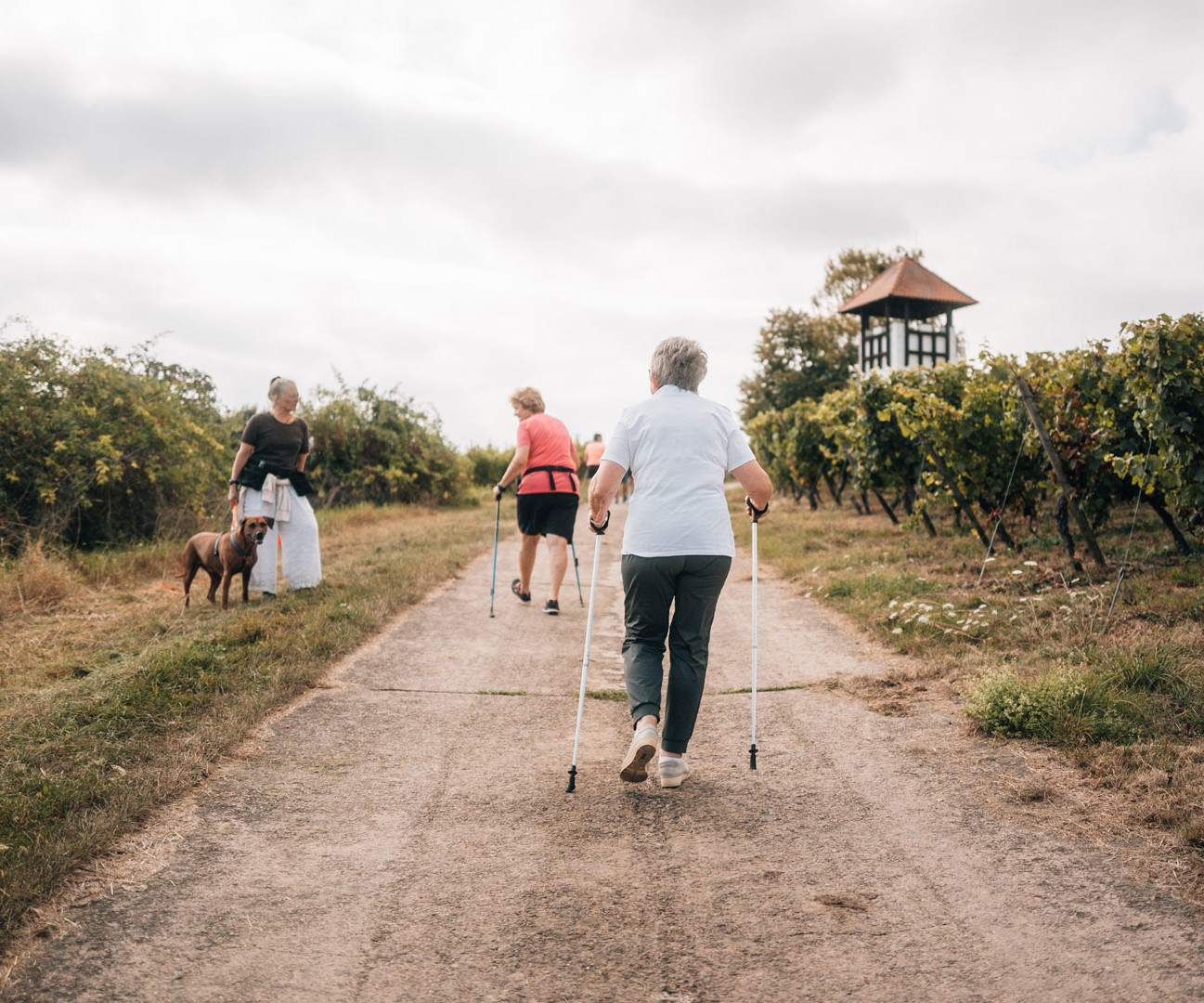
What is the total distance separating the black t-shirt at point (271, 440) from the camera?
7.89 meters

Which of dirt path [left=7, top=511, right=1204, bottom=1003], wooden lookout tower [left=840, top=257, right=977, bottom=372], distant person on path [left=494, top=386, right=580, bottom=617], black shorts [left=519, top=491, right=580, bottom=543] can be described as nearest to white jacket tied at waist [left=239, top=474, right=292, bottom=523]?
distant person on path [left=494, top=386, right=580, bottom=617]

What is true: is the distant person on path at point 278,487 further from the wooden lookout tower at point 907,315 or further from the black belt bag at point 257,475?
the wooden lookout tower at point 907,315

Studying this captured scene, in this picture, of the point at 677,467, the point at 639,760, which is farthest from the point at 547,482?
the point at 639,760

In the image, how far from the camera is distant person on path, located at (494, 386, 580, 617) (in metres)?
7.93

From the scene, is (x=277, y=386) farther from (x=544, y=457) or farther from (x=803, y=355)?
(x=803, y=355)

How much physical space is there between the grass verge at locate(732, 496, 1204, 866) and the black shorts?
2.59 m

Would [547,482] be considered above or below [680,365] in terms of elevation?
below

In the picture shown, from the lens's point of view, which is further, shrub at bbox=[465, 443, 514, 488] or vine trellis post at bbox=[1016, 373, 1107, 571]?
shrub at bbox=[465, 443, 514, 488]

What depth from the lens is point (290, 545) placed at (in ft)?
26.8

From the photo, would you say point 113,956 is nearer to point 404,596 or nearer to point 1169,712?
point 1169,712

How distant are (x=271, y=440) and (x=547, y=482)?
8.23 ft

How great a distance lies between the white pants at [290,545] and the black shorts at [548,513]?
1924 millimetres

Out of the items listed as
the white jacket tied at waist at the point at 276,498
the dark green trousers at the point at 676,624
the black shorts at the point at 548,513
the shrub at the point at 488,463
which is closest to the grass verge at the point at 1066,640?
the dark green trousers at the point at 676,624

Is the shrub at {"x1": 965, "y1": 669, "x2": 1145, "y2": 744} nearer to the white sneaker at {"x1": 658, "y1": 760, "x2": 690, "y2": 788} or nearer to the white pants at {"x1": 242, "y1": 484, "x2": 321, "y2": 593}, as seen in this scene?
the white sneaker at {"x1": 658, "y1": 760, "x2": 690, "y2": 788}
